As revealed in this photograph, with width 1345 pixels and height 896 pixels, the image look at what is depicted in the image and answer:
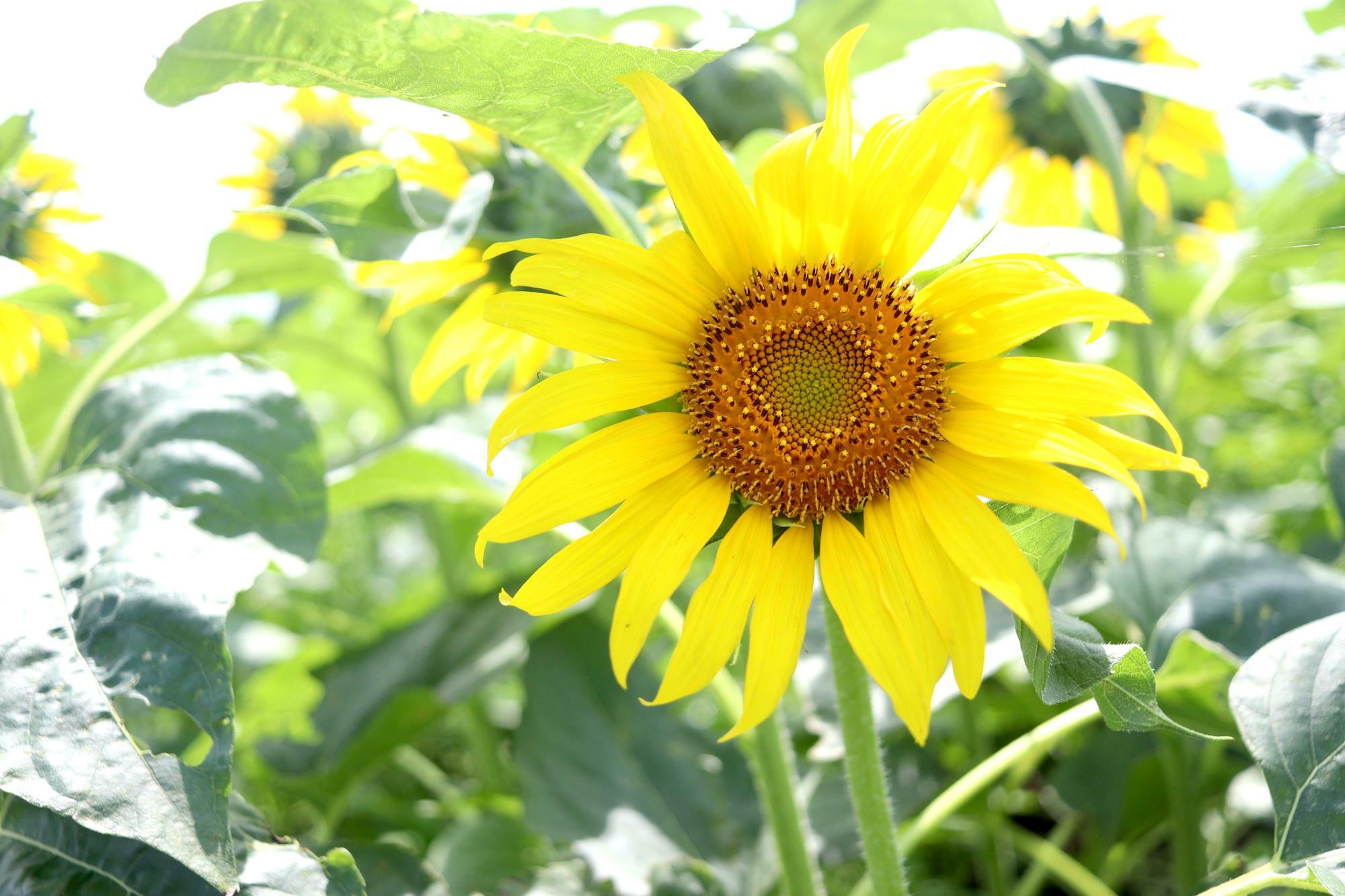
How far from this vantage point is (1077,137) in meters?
1.85

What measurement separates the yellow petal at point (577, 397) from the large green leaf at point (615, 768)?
1.79ft

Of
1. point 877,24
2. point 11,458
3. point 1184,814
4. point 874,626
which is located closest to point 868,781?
point 874,626

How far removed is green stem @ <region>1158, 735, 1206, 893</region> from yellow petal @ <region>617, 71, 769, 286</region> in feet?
2.63

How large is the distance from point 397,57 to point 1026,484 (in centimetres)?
46

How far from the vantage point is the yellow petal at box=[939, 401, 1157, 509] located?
651 mm

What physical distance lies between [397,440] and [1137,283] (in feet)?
2.85

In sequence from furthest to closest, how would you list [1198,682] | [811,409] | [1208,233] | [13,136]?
[1208,233] → [13,136] → [1198,682] → [811,409]

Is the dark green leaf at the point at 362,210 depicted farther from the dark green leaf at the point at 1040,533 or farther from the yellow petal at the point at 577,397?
the dark green leaf at the point at 1040,533

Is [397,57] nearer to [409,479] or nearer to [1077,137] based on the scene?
[409,479]

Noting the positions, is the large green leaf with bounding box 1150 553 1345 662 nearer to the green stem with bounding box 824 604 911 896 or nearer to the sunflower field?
the sunflower field

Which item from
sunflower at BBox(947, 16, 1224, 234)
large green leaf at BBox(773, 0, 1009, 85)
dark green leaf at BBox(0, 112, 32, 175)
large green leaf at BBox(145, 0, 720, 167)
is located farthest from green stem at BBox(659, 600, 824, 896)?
sunflower at BBox(947, 16, 1224, 234)

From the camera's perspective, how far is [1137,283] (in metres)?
0.87

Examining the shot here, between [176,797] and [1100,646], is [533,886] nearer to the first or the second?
[176,797]

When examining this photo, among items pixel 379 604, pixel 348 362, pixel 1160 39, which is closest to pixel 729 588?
pixel 348 362
